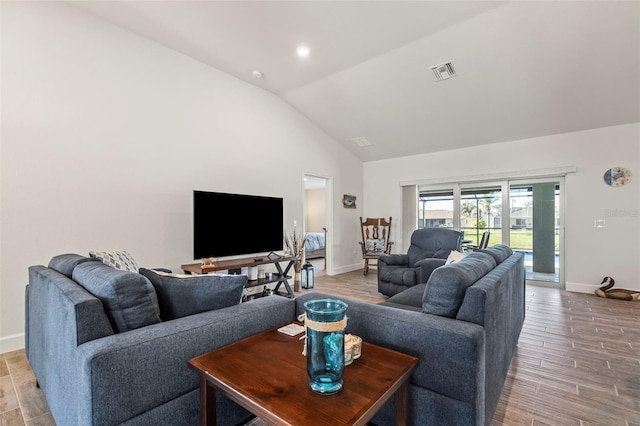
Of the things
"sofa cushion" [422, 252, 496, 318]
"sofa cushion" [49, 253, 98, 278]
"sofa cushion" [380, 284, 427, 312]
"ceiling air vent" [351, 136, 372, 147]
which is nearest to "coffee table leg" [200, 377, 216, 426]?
"sofa cushion" [422, 252, 496, 318]

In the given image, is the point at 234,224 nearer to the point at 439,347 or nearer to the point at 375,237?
the point at 439,347

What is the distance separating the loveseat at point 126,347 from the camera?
1.11 m

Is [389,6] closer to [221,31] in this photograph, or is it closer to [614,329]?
[221,31]

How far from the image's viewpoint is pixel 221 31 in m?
3.35

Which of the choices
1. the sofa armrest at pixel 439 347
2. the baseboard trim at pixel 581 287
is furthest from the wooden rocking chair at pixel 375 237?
the sofa armrest at pixel 439 347

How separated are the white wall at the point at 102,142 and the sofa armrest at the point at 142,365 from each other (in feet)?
7.68

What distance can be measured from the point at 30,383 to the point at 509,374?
11.6ft

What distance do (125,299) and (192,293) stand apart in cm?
32

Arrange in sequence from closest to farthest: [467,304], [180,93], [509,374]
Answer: [467,304] < [509,374] < [180,93]

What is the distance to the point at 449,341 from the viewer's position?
1318 millimetres

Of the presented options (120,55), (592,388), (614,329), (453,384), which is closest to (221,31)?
(120,55)

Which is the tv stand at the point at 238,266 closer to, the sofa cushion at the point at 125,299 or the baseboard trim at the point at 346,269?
the baseboard trim at the point at 346,269

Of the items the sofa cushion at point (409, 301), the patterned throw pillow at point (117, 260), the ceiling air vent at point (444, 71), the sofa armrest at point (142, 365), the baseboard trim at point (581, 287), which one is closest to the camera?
the sofa armrest at point (142, 365)

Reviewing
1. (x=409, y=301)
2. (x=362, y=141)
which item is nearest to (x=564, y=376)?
(x=409, y=301)
